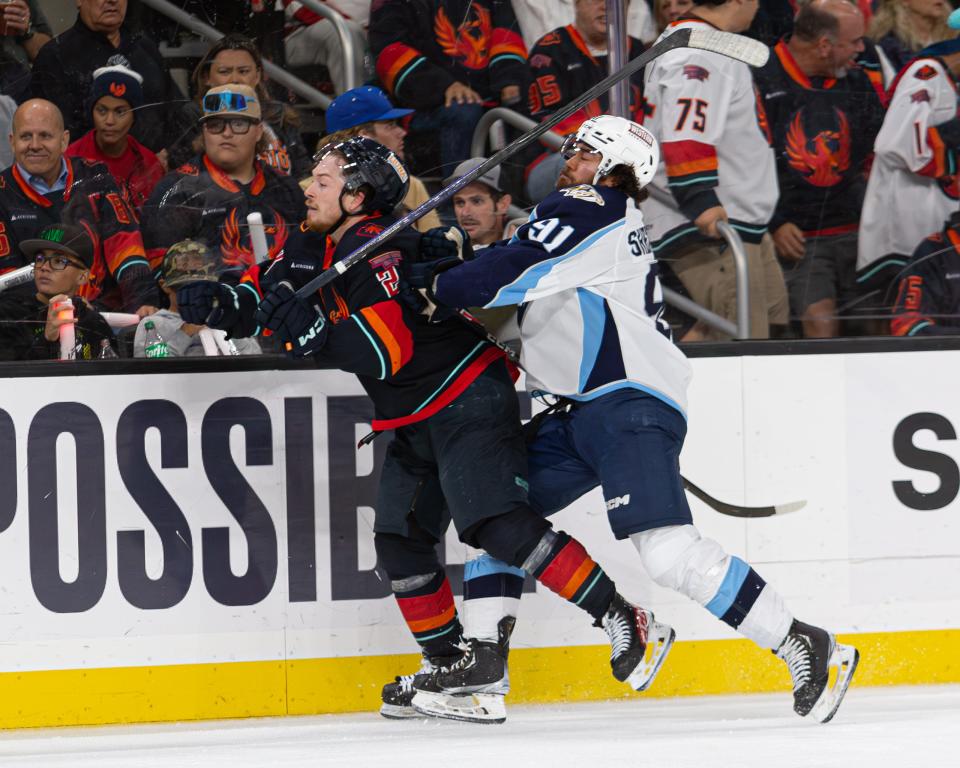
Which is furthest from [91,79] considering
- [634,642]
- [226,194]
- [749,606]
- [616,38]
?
[749,606]

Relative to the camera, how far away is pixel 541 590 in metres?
3.53

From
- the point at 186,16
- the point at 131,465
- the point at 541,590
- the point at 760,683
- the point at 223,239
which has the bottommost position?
the point at 760,683

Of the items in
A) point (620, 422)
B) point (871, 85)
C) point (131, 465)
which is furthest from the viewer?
point (871, 85)

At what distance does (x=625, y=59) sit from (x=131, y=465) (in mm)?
1659

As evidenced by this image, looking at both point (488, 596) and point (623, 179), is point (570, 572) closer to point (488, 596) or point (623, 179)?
point (488, 596)

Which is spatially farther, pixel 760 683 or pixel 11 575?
pixel 760 683

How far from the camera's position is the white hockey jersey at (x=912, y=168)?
12.5 feet

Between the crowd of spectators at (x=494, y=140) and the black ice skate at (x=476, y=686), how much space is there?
1.00m

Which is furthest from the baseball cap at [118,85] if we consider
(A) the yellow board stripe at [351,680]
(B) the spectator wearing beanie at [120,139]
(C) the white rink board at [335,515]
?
(A) the yellow board stripe at [351,680]

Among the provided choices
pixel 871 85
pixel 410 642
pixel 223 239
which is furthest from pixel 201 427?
pixel 871 85

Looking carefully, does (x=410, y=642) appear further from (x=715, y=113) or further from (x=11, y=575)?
(x=715, y=113)

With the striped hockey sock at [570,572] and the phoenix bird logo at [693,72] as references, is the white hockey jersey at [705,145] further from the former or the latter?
the striped hockey sock at [570,572]

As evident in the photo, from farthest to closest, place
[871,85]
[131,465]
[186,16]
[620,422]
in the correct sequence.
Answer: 1. [871,85]
2. [186,16]
3. [131,465]
4. [620,422]

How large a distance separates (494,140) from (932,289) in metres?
1.28
